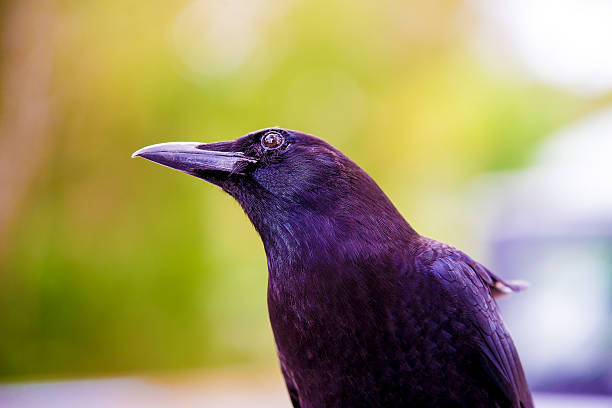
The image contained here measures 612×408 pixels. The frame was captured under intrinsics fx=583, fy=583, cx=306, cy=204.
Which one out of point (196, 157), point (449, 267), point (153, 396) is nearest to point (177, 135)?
point (153, 396)

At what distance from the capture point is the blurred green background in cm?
400

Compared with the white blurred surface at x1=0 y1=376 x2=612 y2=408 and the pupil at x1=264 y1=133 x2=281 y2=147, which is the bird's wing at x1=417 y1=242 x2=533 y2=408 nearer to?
the pupil at x1=264 y1=133 x2=281 y2=147

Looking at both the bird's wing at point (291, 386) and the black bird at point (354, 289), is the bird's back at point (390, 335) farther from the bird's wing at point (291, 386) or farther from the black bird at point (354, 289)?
the bird's wing at point (291, 386)

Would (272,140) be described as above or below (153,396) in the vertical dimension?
above

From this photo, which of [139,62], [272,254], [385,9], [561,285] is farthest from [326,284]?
[385,9]

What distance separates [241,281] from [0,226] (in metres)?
1.75

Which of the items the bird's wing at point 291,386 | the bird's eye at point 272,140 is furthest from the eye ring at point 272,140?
the bird's wing at point 291,386

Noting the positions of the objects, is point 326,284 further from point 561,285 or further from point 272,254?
point 561,285

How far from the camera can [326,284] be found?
130 cm

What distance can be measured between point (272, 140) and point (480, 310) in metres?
0.65

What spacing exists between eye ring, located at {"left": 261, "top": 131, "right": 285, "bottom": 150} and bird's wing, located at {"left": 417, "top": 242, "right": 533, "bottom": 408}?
0.45 metres

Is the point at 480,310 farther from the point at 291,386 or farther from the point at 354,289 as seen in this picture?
the point at 291,386

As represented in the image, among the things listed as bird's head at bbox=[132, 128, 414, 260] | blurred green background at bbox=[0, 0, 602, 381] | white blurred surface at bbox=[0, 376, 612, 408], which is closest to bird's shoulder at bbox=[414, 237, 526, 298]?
bird's head at bbox=[132, 128, 414, 260]

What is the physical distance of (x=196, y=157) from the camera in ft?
4.76
